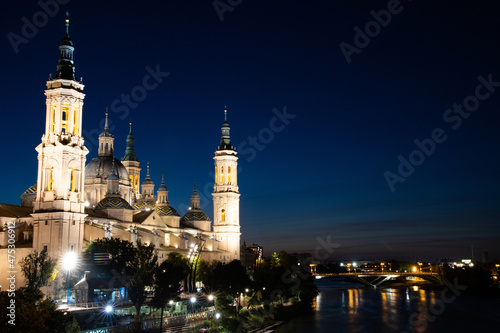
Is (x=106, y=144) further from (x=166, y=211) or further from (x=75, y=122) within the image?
(x=75, y=122)

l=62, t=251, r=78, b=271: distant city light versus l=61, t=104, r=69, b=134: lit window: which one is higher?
l=61, t=104, r=69, b=134: lit window

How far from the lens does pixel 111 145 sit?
8369 cm

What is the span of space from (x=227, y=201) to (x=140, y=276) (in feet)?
153

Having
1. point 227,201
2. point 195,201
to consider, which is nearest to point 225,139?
point 227,201

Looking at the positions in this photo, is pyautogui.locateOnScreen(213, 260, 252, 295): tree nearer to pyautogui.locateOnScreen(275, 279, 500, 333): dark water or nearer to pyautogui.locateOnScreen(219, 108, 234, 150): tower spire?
pyautogui.locateOnScreen(275, 279, 500, 333): dark water

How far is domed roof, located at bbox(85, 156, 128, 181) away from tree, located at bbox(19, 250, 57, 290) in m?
31.7

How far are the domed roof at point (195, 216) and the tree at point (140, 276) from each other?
1535 inches

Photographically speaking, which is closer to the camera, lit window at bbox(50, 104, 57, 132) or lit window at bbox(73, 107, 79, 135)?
lit window at bbox(50, 104, 57, 132)

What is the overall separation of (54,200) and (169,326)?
18.0 meters

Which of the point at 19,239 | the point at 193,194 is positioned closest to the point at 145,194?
the point at 193,194

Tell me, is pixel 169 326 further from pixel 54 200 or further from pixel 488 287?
pixel 488 287

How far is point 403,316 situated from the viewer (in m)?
64.2

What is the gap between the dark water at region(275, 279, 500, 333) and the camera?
178 ft

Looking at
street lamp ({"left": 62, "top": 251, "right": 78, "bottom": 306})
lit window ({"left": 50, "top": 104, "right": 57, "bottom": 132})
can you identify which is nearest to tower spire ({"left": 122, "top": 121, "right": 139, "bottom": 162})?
lit window ({"left": 50, "top": 104, "right": 57, "bottom": 132})
